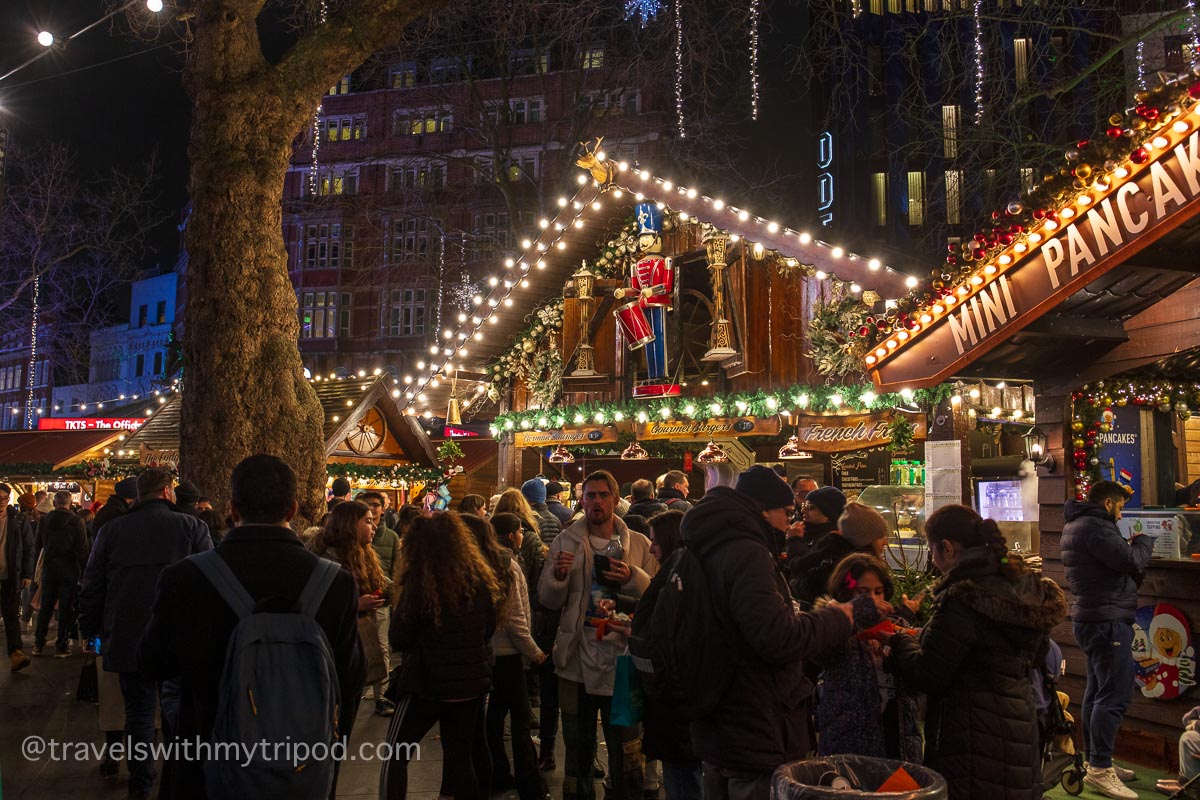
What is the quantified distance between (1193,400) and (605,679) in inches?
265

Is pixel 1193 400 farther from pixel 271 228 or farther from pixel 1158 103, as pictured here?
pixel 271 228

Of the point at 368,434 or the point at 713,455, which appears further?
the point at 713,455

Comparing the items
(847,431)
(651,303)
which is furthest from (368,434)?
(847,431)

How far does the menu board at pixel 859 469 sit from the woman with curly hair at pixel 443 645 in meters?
15.8

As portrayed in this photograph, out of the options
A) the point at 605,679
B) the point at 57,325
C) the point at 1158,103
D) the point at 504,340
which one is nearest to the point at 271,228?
the point at 605,679

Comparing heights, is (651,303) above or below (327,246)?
below

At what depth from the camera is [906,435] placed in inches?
460

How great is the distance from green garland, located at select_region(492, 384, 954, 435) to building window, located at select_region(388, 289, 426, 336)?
89.3 ft

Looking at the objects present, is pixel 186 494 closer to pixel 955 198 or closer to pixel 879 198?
pixel 955 198

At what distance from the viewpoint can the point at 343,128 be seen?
46.6 m

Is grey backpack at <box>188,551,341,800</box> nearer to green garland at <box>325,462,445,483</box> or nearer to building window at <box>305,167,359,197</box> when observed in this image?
green garland at <box>325,462,445,483</box>

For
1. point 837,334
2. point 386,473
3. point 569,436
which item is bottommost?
point 386,473

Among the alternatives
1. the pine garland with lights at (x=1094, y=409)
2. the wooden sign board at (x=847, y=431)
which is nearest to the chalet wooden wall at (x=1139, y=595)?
the pine garland with lights at (x=1094, y=409)

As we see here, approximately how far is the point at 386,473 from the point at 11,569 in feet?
16.1
